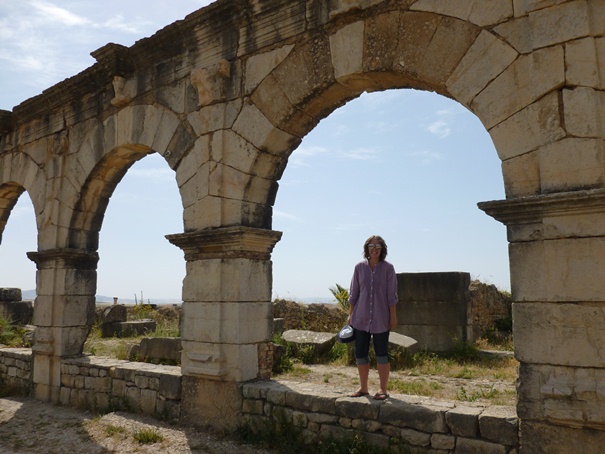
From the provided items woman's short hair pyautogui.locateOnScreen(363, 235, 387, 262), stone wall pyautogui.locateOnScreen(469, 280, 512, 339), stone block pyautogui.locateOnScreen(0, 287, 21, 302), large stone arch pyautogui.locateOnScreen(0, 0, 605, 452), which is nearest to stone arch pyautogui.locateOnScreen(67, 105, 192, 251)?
large stone arch pyautogui.locateOnScreen(0, 0, 605, 452)

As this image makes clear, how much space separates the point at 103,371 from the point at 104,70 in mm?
3871

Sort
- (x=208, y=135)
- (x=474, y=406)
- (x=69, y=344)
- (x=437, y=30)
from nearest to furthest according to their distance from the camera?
1. (x=474, y=406)
2. (x=437, y=30)
3. (x=208, y=135)
4. (x=69, y=344)

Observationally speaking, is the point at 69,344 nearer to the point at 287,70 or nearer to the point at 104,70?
the point at 104,70

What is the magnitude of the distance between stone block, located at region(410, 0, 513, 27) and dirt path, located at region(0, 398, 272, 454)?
394cm

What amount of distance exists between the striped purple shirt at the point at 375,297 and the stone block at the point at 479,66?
1.56 meters

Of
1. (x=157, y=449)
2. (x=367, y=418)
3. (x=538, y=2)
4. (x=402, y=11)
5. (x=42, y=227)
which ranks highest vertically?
(x=402, y=11)

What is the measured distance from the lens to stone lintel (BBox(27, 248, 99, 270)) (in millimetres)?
7195

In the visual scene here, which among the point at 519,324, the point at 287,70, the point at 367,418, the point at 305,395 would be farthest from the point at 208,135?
the point at 519,324

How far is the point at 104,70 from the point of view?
679 cm

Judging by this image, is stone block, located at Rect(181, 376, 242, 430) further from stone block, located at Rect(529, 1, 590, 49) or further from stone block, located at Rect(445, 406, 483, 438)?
stone block, located at Rect(529, 1, 590, 49)

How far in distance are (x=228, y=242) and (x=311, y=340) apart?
3084 mm

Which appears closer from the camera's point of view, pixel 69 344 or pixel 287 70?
pixel 287 70

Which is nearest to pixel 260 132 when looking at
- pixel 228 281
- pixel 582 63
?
pixel 228 281

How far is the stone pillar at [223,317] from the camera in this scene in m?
5.05
